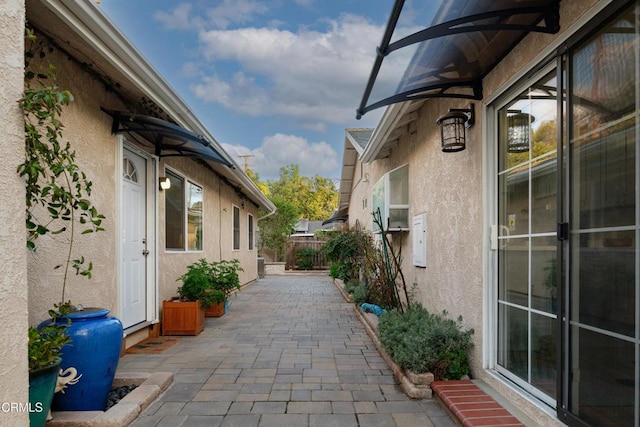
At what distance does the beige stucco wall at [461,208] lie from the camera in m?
2.71

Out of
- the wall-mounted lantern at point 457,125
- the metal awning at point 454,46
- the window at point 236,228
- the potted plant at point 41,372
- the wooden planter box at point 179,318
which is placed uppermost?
the metal awning at point 454,46

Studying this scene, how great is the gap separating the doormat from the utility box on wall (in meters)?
3.36

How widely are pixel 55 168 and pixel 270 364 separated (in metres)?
2.83

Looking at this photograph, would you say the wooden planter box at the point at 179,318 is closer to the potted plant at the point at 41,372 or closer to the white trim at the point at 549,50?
the potted plant at the point at 41,372

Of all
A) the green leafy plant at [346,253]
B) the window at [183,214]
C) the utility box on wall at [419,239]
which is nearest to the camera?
the utility box on wall at [419,239]

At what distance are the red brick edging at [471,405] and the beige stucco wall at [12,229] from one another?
2.59m

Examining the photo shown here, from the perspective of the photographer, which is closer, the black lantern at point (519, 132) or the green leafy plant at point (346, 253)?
the black lantern at point (519, 132)

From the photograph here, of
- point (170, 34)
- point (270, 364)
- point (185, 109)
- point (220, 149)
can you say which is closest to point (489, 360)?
point (270, 364)

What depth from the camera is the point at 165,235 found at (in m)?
5.82

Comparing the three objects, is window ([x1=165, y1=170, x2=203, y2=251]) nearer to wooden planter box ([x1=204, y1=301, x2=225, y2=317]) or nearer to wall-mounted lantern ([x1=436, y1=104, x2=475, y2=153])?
wooden planter box ([x1=204, y1=301, x2=225, y2=317])

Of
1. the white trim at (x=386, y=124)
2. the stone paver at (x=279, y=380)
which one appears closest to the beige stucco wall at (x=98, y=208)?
the stone paver at (x=279, y=380)

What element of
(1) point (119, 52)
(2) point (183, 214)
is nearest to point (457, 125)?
(1) point (119, 52)

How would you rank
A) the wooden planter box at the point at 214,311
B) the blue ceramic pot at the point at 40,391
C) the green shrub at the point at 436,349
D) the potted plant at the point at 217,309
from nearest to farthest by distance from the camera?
the blue ceramic pot at the point at 40,391
the green shrub at the point at 436,349
the potted plant at the point at 217,309
the wooden planter box at the point at 214,311

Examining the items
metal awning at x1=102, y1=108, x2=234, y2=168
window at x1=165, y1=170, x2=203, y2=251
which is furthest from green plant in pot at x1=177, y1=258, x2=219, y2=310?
metal awning at x1=102, y1=108, x2=234, y2=168
